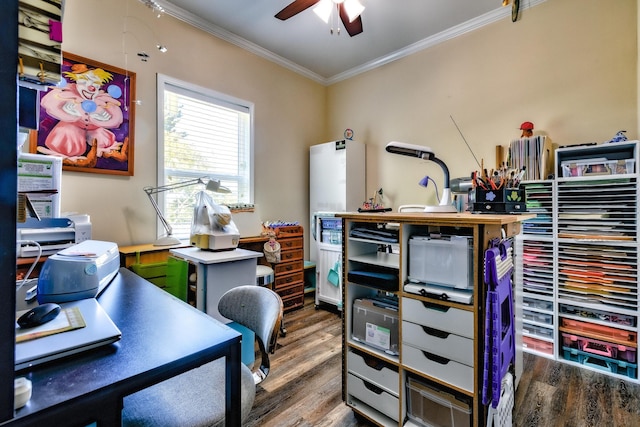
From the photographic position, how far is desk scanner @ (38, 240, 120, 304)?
0.95 meters

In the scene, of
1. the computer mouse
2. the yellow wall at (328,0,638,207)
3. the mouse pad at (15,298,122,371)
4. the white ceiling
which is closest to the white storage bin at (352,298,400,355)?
the mouse pad at (15,298,122,371)

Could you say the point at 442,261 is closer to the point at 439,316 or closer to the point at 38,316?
the point at 439,316

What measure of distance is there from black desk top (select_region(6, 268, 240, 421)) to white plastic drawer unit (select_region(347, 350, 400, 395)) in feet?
3.09

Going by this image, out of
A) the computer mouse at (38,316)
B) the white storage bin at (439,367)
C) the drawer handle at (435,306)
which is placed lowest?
the white storage bin at (439,367)

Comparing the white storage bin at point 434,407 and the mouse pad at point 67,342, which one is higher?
the mouse pad at point 67,342

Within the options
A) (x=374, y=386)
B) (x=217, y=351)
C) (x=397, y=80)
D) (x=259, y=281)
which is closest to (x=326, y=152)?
(x=397, y=80)

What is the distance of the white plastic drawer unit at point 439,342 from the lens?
1.18m

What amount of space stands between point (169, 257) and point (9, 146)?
200cm

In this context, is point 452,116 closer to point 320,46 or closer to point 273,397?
point 320,46

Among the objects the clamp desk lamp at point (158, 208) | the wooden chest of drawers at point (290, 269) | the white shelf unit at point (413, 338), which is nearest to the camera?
the white shelf unit at point (413, 338)

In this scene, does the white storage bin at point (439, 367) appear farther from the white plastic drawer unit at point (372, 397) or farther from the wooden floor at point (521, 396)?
the wooden floor at point (521, 396)

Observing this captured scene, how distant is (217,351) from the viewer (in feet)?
2.40

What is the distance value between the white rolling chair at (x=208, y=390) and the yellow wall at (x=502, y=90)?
93.2 inches

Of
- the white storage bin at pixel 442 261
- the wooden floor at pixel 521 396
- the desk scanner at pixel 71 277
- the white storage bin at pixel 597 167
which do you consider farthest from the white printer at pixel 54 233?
the white storage bin at pixel 597 167
